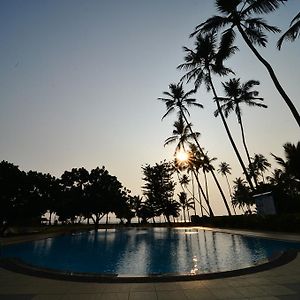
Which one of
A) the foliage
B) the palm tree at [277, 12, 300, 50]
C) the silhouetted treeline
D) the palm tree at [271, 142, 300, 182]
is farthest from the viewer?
the foliage

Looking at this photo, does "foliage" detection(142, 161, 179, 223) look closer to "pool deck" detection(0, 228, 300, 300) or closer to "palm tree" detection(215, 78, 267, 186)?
"palm tree" detection(215, 78, 267, 186)

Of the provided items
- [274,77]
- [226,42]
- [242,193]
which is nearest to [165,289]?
[274,77]

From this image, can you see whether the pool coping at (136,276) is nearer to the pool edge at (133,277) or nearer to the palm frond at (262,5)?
the pool edge at (133,277)

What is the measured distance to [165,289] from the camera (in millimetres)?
6387

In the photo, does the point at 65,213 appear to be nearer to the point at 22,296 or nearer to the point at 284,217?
the point at 284,217

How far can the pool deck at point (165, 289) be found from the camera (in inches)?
225

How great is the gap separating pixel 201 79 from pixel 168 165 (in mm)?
27833

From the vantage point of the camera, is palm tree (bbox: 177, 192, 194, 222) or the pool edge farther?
palm tree (bbox: 177, 192, 194, 222)

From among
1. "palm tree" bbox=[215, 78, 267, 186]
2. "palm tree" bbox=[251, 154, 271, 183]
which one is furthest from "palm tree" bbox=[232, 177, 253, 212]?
"palm tree" bbox=[215, 78, 267, 186]

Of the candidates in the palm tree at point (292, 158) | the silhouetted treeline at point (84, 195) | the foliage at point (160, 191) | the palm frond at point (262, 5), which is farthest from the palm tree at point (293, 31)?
the foliage at point (160, 191)

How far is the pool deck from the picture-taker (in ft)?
18.8

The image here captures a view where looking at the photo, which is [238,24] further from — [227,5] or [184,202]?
[184,202]

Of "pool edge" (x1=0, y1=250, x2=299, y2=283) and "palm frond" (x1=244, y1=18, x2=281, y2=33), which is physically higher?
"palm frond" (x1=244, y1=18, x2=281, y2=33)

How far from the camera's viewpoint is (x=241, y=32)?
18.9 metres
